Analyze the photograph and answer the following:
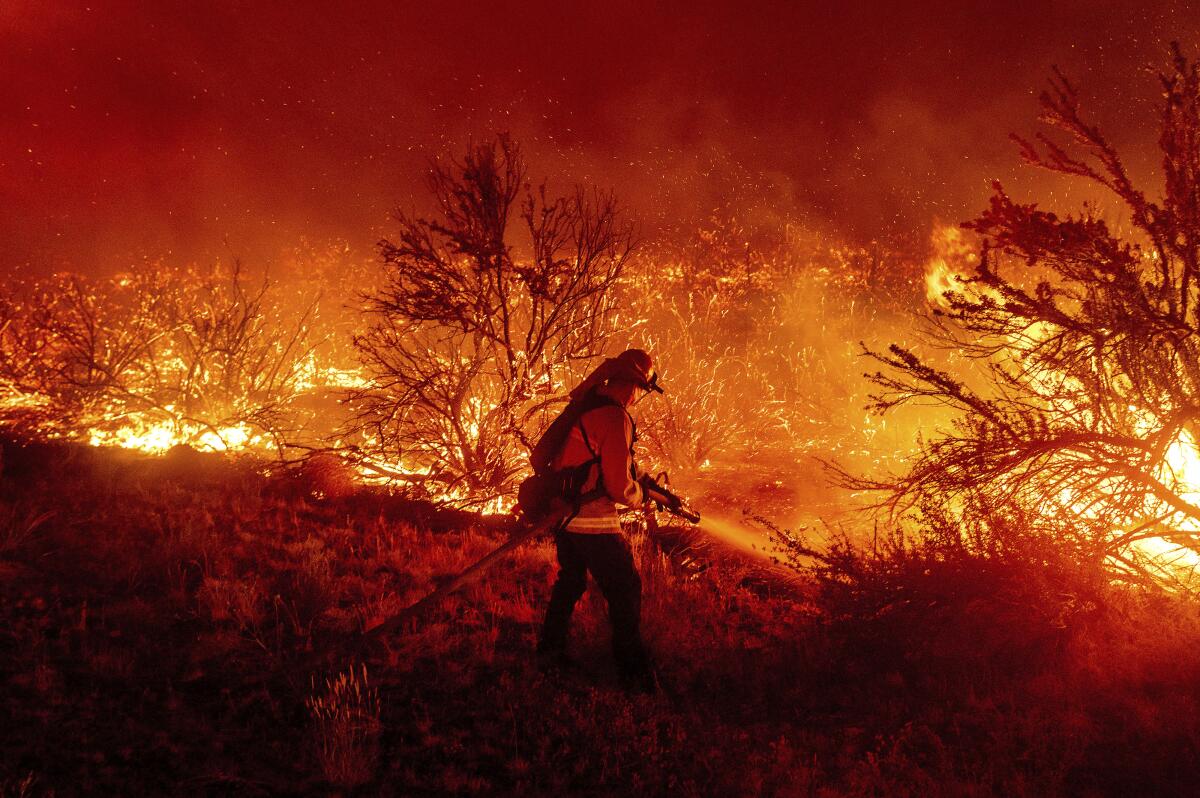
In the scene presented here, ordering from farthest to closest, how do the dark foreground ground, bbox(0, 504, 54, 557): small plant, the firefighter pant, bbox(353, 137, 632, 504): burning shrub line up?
1. bbox(353, 137, 632, 504): burning shrub
2. bbox(0, 504, 54, 557): small plant
3. the firefighter pant
4. the dark foreground ground

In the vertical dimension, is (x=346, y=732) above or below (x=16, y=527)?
below

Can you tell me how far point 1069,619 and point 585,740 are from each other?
12.3ft

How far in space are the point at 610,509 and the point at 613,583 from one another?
1.45ft

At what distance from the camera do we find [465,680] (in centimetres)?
412

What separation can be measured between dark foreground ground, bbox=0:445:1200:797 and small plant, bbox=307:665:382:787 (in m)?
0.02

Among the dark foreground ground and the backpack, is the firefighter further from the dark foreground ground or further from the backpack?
the dark foreground ground

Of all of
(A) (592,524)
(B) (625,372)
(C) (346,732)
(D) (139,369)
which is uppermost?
(D) (139,369)

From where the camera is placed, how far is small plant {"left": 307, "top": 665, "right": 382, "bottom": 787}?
312 cm

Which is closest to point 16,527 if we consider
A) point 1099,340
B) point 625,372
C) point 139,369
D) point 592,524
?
point 592,524

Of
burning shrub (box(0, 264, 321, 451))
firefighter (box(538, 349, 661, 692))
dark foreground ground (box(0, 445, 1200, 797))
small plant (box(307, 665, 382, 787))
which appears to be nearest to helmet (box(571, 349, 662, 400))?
firefighter (box(538, 349, 661, 692))

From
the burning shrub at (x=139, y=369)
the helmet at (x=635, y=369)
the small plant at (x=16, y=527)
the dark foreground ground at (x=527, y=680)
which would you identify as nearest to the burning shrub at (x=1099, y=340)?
the dark foreground ground at (x=527, y=680)

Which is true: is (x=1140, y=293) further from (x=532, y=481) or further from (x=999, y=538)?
(x=532, y=481)

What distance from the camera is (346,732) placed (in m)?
3.30

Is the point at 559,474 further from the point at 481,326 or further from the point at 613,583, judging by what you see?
the point at 481,326
